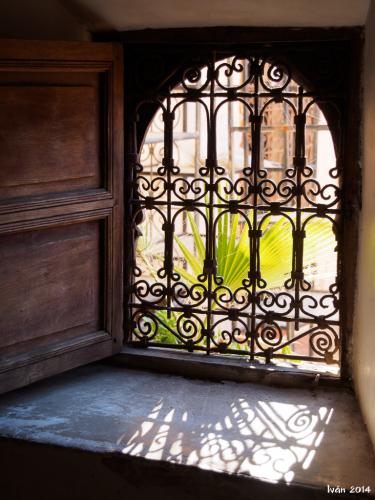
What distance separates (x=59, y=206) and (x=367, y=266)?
44.9 inches

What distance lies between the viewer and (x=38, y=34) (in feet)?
9.41

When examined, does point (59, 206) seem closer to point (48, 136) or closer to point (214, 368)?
point (48, 136)

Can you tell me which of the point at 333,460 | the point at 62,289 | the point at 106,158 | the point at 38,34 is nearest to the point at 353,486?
the point at 333,460

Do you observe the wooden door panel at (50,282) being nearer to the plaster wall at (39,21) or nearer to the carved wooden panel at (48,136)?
the carved wooden panel at (48,136)

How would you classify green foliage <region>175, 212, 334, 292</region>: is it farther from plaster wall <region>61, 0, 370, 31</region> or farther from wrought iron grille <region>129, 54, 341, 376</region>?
plaster wall <region>61, 0, 370, 31</region>

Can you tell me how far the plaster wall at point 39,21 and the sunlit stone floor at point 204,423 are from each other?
4.56 ft

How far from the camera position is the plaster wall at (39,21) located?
274 centimetres

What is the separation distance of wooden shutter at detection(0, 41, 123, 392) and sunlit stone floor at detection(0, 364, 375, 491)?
0.48 feet

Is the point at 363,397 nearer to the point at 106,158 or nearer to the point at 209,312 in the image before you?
the point at 209,312

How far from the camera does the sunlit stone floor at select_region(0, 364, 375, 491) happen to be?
2348 mm

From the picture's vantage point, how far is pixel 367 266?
8.54 feet

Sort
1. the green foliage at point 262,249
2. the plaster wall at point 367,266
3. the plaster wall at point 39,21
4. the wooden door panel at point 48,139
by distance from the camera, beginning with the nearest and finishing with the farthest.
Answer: the plaster wall at point 367,266, the wooden door panel at point 48,139, the plaster wall at point 39,21, the green foliage at point 262,249

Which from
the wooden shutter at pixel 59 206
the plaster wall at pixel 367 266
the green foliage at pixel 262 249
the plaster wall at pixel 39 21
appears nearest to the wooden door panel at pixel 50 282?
the wooden shutter at pixel 59 206

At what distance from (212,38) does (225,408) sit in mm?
1439
